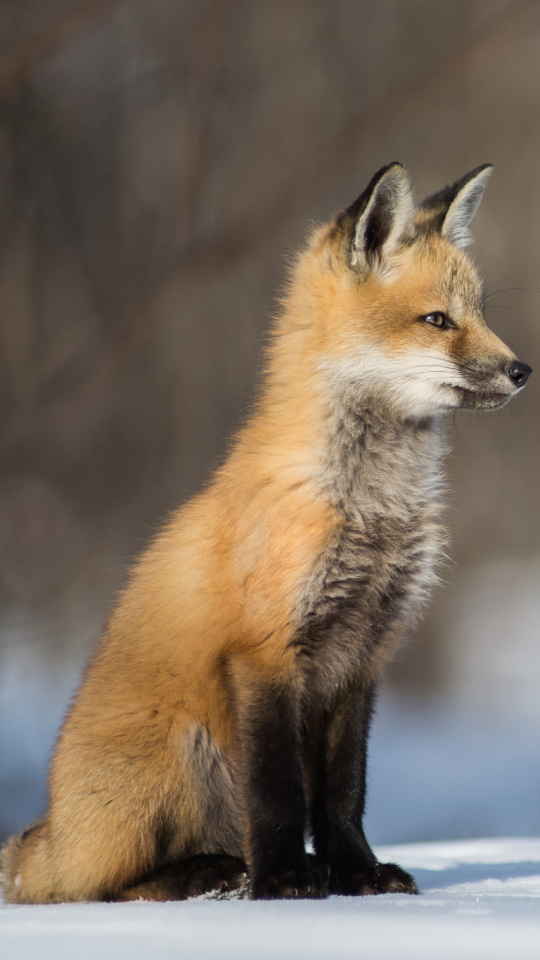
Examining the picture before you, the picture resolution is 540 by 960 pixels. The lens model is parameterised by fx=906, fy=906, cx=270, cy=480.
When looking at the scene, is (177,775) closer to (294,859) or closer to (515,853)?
(294,859)

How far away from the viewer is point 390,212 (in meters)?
2.10

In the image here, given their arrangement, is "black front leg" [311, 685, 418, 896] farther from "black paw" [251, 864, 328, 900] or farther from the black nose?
the black nose

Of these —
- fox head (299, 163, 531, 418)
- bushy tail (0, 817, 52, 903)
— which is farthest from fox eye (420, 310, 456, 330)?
bushy tail (0, 817, 52, 903)

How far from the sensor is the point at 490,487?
16.9 ft

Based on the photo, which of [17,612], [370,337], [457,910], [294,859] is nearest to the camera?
[457,910]

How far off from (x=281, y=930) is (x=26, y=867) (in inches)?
35.2

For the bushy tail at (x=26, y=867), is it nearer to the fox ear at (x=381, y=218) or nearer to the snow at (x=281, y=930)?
the snow at (x=281, y=930)

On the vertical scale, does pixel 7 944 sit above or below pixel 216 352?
below

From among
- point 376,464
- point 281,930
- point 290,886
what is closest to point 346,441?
point 376,464

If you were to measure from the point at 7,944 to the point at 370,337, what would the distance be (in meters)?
1.36

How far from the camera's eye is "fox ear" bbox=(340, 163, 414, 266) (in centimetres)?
201

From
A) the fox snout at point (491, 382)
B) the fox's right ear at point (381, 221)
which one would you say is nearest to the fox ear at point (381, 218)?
the fox's right ear at point (381, 221)

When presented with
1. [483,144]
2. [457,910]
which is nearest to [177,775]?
[457,910]

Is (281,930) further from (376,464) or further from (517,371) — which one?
(517,371)
